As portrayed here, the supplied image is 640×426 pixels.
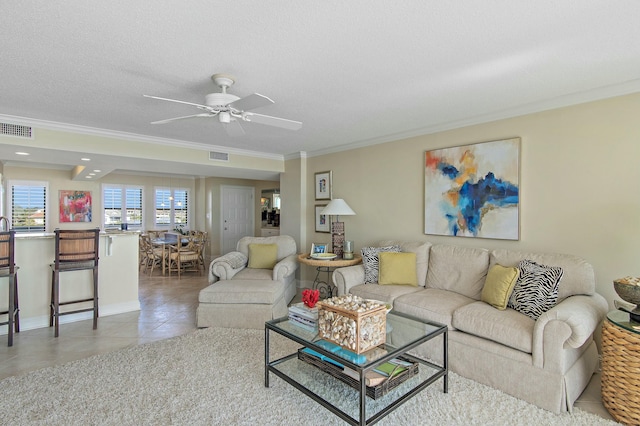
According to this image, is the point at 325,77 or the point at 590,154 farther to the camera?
the point at 590,154

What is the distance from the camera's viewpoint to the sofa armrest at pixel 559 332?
209cm

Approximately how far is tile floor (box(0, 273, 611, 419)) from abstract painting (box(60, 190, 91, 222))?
436 cm

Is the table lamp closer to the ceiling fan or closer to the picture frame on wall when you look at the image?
the picture frame on wall

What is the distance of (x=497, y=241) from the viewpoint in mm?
3416

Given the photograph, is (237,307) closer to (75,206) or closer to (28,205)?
(75,206)

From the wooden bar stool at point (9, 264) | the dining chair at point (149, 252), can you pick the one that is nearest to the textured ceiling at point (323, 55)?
the wooden bar stool at point (9, 264)

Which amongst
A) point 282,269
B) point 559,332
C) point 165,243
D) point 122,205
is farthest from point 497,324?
point 122,205

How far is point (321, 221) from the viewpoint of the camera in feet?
17.5

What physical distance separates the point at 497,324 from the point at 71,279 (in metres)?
4.71

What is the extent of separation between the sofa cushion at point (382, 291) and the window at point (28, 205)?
788 cm

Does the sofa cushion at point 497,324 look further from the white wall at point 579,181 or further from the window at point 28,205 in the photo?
the window at point 28,205

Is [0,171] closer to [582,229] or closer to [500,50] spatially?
[500,50]

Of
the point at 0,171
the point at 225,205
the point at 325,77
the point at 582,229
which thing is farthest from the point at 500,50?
the point at 0,171

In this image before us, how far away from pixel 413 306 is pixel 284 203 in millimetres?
3437
